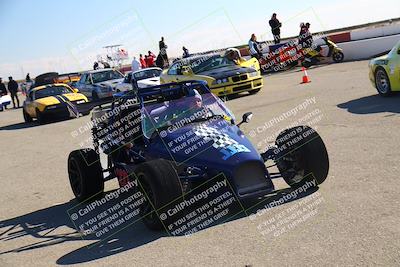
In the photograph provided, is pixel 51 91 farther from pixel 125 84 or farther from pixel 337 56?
pixel 337 56

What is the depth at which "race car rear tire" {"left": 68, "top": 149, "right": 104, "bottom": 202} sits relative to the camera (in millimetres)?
7492

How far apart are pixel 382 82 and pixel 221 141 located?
23.5 feet

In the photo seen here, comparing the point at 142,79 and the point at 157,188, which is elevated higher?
the point at 142,79

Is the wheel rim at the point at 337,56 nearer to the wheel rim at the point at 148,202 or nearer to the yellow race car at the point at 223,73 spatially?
the yellow race car at the point at 223,73

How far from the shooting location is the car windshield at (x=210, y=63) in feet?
59.0

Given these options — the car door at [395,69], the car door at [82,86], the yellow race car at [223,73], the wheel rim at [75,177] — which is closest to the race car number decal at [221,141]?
the wheel rim at [75,177]

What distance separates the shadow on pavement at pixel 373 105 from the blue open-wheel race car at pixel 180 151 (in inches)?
178

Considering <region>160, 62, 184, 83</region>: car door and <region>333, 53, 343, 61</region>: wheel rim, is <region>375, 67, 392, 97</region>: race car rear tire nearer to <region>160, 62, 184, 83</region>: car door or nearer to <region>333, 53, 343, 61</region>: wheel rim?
<region>160, 62, 184, 83</region>: car door

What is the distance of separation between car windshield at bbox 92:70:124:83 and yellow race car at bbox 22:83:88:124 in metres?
2.39

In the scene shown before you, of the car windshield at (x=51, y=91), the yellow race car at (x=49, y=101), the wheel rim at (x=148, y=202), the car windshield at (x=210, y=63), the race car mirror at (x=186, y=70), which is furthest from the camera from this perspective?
the car windshield at (x=51, y=91)

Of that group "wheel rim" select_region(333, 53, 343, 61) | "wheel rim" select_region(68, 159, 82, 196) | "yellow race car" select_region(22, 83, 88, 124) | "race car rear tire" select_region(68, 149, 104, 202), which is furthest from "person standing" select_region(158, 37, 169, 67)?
"race car rear tire" select_region(68, 149, 104, 202)

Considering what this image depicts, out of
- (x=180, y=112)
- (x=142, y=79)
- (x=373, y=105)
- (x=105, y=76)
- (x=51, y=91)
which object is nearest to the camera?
(x=180, y=112)

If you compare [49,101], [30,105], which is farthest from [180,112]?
[30,105]

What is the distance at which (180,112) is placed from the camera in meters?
7.07
